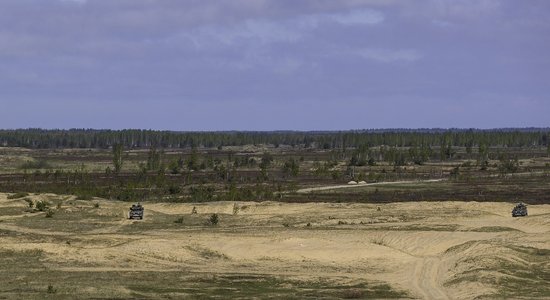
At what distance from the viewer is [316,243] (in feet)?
161

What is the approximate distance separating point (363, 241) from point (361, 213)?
58.7ft

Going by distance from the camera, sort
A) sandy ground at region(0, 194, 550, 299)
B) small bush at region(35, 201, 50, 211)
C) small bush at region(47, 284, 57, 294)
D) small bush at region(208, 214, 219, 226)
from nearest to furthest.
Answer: small bush at region(47, 284, 57, 294) < sandy ground at region(0, 194, 550, 299) < small bush at region(208, 214, 219, 226) < small bush at region(35, 201, 50, 211)

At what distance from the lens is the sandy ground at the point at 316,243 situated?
41844 millimetres

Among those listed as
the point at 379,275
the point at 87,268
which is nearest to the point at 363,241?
the point at 379,275

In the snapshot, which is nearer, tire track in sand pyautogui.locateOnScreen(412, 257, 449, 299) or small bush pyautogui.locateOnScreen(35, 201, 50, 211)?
tire track in sand pyautogui.locateOnScreen(412, 257, 449, 299)

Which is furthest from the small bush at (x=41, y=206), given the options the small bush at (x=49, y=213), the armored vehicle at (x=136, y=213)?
the armored vehicle at (x=136, y=213)

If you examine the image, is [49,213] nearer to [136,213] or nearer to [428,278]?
[136,213]

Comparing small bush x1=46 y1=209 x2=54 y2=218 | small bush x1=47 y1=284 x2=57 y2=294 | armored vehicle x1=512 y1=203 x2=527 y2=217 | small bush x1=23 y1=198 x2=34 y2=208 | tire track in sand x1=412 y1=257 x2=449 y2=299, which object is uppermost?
armored vehicle x1=512 y1=203 x2=527 y2=217

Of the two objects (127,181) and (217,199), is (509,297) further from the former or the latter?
(127,181)

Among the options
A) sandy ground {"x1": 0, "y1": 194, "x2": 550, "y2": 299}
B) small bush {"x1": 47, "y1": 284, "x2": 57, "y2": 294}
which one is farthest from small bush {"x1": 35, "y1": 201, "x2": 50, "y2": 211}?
small bush {"x1": 47, "y1": 284, "x2": 57, "y2": 294}

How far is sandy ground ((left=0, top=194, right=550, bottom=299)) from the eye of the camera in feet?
137

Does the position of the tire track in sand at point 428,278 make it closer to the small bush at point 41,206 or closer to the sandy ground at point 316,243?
the sandy ground at point 316,243

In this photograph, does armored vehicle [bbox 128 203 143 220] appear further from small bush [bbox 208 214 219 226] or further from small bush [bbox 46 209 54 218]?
small bush [bbox 46 209 54 218]

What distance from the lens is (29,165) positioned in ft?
494
